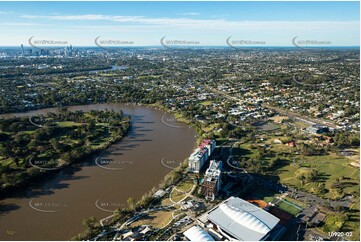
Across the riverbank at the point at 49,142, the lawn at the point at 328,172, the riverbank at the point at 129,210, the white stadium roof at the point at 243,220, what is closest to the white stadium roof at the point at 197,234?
the white stadium roof at the point at 243,220

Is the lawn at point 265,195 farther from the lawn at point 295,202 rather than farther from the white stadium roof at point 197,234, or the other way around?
the white stadium roof at point 197,234

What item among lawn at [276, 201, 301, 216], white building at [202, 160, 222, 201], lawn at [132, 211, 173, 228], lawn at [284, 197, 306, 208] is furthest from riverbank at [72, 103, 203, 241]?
lawn at [284, 197, 306, 208]

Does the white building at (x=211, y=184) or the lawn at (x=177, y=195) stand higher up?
the white building at (x=211, y=184)

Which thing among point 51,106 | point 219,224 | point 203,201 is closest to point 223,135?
point 203,201

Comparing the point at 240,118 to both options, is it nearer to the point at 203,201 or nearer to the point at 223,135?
the point at 223,135

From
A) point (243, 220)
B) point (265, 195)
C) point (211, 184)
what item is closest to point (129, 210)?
point (211, 184)

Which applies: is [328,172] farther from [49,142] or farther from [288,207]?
[49,142]
